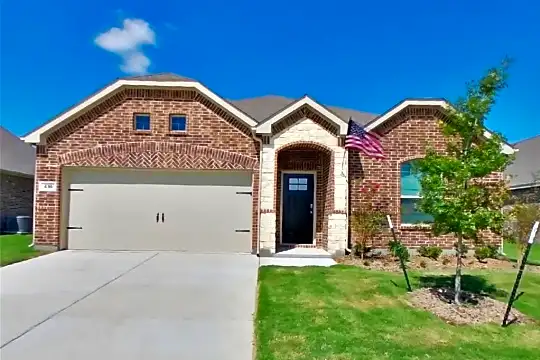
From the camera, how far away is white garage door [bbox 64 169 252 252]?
1323 cm

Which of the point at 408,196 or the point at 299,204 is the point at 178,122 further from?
the point at 408,196

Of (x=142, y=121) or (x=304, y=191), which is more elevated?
(x=142, y=121)

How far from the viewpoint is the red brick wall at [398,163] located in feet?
43.0

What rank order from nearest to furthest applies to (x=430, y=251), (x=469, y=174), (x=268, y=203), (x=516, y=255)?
(x=469, y=174), (x=430, y=251), (x=268, y=203), (x=516, y=255)

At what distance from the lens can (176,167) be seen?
42.9 ft

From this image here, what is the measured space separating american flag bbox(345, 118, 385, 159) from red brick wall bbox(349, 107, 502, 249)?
39cm

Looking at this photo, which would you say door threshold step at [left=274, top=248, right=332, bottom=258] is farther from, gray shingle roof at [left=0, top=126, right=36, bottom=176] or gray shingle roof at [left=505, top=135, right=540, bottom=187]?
gray shingle roof at [left=0, top=126, right=36, bottom=176]

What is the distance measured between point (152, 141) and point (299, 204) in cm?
505

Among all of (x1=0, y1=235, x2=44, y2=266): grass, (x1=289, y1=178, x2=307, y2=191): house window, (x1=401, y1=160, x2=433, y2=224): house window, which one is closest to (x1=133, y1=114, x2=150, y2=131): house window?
(x1=0, y1=235, x2=44, y2=266): grass

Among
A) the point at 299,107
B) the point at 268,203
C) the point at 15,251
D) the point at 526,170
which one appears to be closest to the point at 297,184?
the point at 268,203

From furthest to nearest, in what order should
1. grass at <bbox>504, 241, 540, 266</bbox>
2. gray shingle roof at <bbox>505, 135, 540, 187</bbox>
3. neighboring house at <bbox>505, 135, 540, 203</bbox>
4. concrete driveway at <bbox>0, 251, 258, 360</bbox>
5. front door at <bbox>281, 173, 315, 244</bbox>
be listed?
gray shingle roof at <bbox>505, 135, 540, 187</bbox> < neighboring house at <bbox>505, 135, 540, 203</bbox> < front door at <bbox>281, 173, 315, 244</bbox> < grass at <bbox>504, 241, 540, 266</bbox> < concrete driveway at <bbox>0, 251, 258, 360</bbox>

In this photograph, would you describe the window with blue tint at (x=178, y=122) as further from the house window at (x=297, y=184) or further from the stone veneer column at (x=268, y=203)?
the house window at (x=297, y=184)

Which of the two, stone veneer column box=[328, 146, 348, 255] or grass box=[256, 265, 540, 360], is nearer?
grass box=[256, 265, 540, 360]

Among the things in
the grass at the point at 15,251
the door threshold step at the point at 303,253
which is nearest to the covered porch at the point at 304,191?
the door threshold step at the point at 303,253
